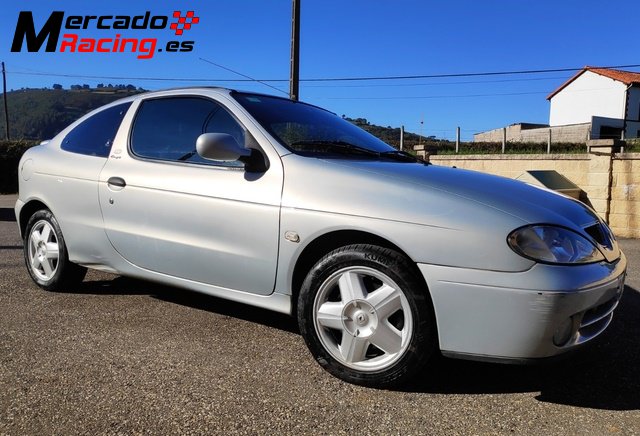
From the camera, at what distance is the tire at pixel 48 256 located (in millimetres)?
4133

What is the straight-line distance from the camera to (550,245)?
236cm

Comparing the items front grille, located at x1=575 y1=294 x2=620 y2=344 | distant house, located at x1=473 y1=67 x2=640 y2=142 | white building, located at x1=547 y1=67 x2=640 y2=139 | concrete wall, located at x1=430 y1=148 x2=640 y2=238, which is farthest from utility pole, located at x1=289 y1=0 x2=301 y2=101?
white building, located at x1=547 y1=67 x2=640 y2=139

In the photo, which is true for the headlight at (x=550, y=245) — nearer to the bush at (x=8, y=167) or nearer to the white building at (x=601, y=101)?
the bush at (x=8, y=167)

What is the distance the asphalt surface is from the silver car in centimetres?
25

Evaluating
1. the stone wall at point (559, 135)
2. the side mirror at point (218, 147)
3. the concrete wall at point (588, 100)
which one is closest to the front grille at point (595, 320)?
the side mirror at point (218, 147)

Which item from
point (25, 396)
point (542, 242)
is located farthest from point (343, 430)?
point (25, 396)

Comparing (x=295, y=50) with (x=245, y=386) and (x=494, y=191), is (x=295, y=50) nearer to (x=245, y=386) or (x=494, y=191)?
(x=494, y=191)

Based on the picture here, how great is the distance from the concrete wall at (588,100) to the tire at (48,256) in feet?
153

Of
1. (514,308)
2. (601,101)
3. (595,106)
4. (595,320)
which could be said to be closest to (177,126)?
(514,308)

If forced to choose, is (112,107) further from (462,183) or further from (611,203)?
(611,203)

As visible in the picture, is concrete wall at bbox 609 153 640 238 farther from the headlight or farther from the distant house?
the distant house

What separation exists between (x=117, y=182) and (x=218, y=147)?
109cm

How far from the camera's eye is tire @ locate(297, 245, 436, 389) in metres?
2.50

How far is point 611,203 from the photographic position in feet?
30.5
